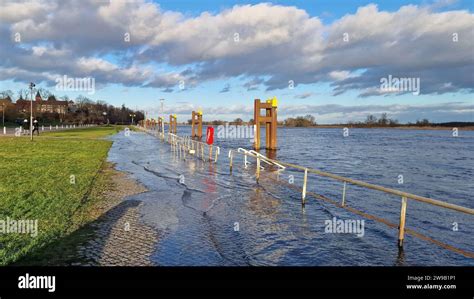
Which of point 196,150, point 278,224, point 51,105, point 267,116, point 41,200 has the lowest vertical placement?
point 278,224

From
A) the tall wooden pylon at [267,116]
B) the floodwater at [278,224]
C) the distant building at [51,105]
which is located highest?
the distant building at [51,105]

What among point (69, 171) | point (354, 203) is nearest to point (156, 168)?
point (69, 171)

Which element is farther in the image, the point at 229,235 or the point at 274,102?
the point at 274,102

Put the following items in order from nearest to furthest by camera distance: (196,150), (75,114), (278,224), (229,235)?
(229,235) < (278,224) < (196,150) < (75,114)

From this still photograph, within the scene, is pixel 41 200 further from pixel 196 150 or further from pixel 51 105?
pixel 51 105

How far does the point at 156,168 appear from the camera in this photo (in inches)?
788

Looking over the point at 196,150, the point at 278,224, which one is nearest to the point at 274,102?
the point at 196,150

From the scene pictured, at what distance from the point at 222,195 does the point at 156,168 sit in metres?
8.41

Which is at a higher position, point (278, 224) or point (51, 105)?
point (51, 105)

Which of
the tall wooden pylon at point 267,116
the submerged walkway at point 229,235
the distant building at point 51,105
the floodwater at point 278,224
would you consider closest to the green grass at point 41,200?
the submerged walkway at point 229,235

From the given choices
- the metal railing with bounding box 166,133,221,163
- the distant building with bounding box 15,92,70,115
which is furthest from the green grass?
the distant building with bounding box 15,92,70,115

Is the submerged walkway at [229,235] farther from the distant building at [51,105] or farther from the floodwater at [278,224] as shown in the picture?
the distant building at [51,105]

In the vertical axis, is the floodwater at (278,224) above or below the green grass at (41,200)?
below

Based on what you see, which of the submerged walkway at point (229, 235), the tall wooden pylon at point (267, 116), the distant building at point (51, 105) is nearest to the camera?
the submerged walkway at point (229, 235)
